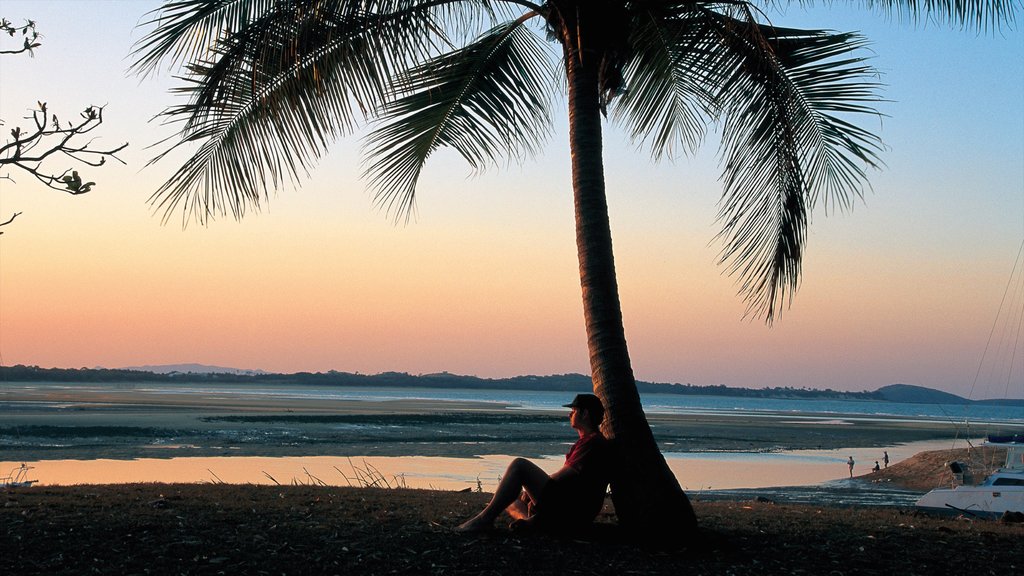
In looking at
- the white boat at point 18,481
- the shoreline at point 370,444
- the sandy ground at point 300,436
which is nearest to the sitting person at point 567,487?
the white boat at point 18,481

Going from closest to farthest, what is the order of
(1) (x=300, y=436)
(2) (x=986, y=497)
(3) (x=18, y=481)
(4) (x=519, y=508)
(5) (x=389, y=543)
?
1. (5) (x=389, y=543)
2. (4) (x=519, y=508)
3. (2) (x=986, y=497)
4. (3) (x=18, y=481)
5. (1) (x=300, y=436)

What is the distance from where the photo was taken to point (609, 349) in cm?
742

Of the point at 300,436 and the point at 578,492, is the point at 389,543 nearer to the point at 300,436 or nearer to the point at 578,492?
the point at 578,492

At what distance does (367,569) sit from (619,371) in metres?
2.45

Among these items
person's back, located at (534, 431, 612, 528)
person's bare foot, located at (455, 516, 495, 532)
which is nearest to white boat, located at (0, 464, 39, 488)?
person's bare foot, located at (455, 516, 495, 532)

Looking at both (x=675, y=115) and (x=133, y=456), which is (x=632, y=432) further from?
(x=133, y=456)

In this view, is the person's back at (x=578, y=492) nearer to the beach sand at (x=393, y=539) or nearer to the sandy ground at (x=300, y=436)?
the beach sand at (x=393, y=539)

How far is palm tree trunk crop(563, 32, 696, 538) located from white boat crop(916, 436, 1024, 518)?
1003 centimetres

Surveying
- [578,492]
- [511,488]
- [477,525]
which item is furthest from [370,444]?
[578,492]

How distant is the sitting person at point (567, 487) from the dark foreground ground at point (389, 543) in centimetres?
14

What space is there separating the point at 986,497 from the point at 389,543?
12.0m

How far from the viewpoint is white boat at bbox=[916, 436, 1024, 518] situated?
14820 mm

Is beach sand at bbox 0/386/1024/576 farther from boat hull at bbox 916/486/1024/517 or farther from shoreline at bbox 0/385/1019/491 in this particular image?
shoreline at bbox 0/385/1019/491

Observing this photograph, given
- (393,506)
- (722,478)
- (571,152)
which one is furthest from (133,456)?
(571,152)
